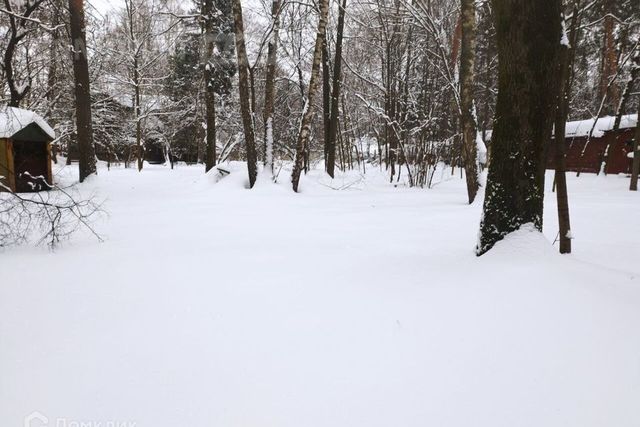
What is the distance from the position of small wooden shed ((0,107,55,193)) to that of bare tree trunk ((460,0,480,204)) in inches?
396

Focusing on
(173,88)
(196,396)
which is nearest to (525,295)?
(196,396)

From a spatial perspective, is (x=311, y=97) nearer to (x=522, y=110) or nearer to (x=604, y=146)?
(x=522, y=110)

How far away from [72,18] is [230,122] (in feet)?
41.5

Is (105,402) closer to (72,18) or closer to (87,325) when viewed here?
(87,325)

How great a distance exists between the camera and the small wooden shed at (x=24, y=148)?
371 inches

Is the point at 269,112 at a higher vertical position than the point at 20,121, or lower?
higher

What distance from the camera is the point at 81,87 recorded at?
32.6 ft

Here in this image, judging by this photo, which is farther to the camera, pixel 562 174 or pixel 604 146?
pixel 604 146

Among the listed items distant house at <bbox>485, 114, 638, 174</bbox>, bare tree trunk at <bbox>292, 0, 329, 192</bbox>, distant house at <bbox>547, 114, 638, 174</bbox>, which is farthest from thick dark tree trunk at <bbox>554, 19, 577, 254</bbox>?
distant house at <bbox>547, 114, 638, 174</bbox>

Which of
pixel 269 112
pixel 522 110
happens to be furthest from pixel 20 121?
pixel 522 110

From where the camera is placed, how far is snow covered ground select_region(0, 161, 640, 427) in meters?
1.48

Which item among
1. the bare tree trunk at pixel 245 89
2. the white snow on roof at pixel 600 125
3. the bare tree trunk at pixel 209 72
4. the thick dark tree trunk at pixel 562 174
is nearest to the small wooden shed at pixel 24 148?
the bare tree trunk at pixel 209 72

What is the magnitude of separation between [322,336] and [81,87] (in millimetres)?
11148

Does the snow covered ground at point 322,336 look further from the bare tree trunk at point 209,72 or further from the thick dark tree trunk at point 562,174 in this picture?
the bare tree trunk at point 209,72
